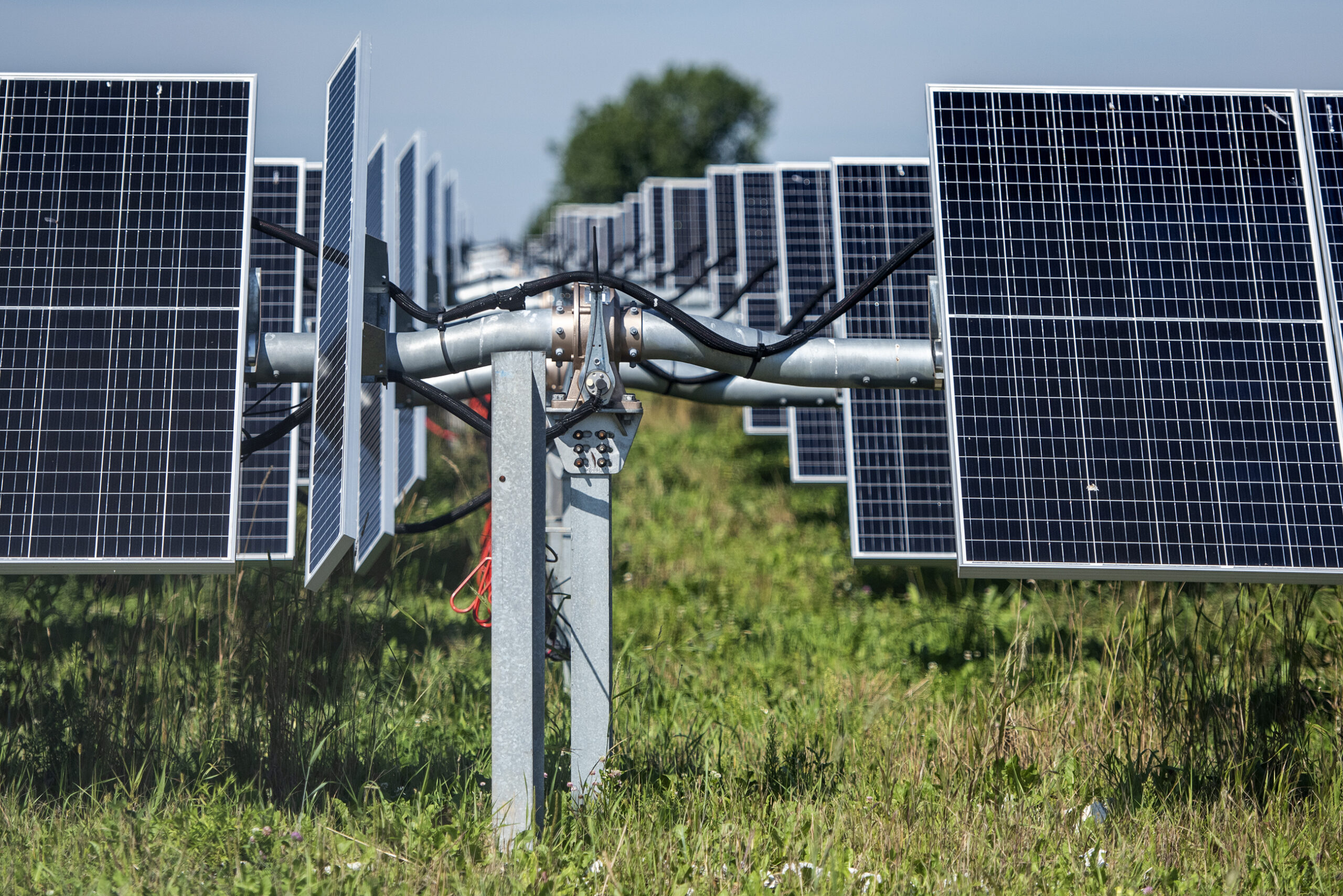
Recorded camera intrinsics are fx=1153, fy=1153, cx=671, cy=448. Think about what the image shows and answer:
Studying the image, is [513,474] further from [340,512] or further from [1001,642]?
[1001,642]

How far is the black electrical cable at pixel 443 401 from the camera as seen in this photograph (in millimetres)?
4887

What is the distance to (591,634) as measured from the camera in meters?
4.90

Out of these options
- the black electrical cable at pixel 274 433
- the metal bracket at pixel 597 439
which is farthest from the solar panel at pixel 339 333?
the metal bracket at pixel 597 439

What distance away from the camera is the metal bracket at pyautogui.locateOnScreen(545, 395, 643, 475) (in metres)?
4.90

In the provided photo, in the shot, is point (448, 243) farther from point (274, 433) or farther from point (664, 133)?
point (664, 133)

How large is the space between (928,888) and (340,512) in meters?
2.55

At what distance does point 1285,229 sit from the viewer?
539 cm

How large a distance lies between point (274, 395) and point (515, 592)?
4945mm

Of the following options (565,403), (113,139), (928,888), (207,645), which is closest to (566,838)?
(928,888)

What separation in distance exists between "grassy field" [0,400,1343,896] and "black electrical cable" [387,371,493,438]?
4.54 feet

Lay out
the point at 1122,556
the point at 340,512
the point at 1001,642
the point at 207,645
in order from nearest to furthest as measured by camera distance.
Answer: the point at 340,512 → the point at 1122,556 → the point at 207,645 → the point at 1001,642

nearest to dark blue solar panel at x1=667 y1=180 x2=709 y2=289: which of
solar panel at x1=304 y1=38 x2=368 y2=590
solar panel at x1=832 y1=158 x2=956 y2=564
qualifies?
solar panel at x1=832 y1=158 x2=956 y2=564

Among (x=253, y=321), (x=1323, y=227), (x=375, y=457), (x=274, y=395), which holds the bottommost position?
(x=375, y=457)

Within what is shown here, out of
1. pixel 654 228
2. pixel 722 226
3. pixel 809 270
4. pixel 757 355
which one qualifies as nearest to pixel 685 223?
pixel 654 228
